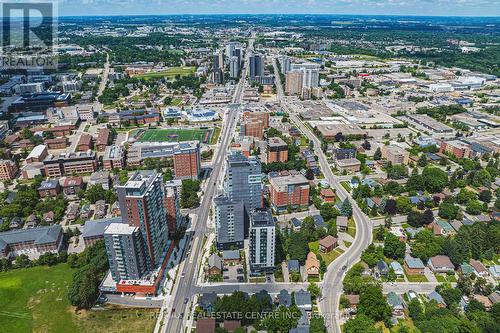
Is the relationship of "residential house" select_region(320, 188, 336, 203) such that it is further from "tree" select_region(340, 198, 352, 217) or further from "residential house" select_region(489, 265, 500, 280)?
"residential house" select_region(489, 265, 500, 280)

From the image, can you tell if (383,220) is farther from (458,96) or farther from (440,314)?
(458,96)

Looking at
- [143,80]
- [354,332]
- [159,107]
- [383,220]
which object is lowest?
[354,332]

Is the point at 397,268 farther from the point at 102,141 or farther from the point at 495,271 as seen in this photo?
the point at 102,141

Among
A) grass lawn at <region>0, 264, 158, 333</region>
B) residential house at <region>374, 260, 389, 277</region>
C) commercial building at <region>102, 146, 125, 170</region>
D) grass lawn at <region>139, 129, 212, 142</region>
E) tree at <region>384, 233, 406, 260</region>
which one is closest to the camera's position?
grass lawn at <region>0, 264, 158, 333</region>

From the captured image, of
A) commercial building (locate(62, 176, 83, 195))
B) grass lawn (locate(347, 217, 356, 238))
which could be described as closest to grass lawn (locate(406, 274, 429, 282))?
grass lawn (locate(347, 217, 356, 238))

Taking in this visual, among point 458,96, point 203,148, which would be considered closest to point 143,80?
point 203,148
